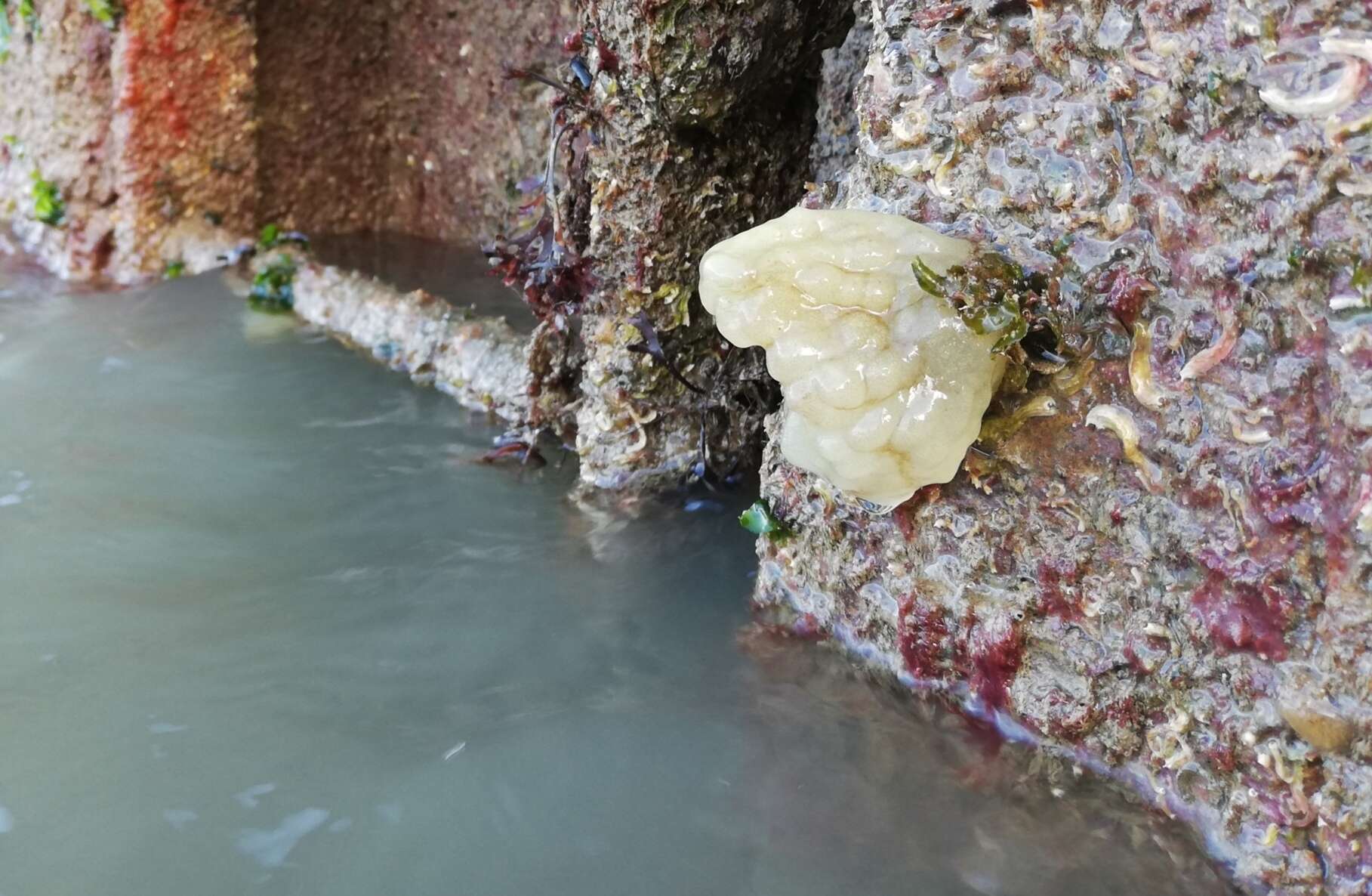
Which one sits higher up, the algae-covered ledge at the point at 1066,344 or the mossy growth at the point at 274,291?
the algae-covered ledge at the point at 1066,344

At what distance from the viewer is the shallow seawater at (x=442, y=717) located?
171 cm

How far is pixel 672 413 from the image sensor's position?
2.96 metres

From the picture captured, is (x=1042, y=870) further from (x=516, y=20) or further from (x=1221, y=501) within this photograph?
(x=516, y=20)

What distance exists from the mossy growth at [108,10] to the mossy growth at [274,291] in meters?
1.40

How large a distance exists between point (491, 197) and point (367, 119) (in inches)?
40.5

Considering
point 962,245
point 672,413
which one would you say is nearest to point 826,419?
point 962,245

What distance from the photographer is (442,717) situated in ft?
6.84

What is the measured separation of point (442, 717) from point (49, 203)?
483cm

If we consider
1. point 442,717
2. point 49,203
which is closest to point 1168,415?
point 442,717

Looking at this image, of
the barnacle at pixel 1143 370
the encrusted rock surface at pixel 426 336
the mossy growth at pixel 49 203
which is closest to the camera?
the barnacle at pixel 1143 370

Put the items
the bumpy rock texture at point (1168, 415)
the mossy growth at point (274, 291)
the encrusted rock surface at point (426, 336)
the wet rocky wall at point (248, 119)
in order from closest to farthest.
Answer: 1. the bumpy rock texture at point (1168, 415)
2. the encrusted rock surface at point (426, 336)
3. the mossy growth at point (274, 291)
4. the wet rocky wall at point (248, 119)

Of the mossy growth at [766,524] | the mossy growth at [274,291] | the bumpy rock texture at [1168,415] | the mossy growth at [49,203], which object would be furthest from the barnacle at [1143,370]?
the mossy growth at [49,203]

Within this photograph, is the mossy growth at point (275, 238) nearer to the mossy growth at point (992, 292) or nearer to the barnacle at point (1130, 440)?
the mossy growth at point (992, 292)

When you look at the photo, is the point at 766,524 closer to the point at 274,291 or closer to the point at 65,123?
the point at 274,291
